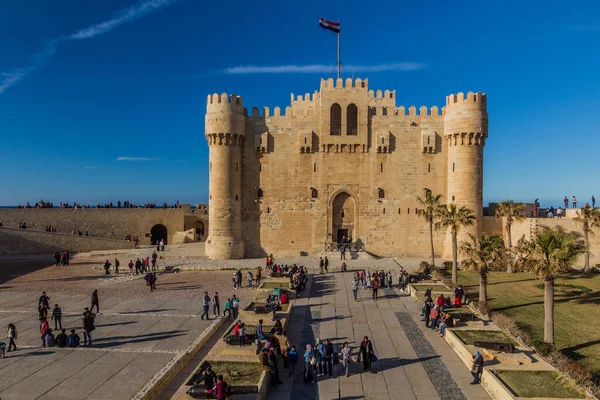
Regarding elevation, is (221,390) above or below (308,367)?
above

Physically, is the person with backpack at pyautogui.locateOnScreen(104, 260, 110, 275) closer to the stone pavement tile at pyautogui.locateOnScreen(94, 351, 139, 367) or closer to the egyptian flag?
the stone pavement tile at pyautogui.locateOnScreen(94, 351, 139, 367)

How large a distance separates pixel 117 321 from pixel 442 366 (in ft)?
46.6

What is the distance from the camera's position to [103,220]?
45594 mm

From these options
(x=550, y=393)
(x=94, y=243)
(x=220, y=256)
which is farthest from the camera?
(x=94, y=243)

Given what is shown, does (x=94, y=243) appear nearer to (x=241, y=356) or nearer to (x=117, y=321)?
(x=117, y=321)

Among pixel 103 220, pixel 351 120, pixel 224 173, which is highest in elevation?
pixel 351 120

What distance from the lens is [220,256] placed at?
120ft

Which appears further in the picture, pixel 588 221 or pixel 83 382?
pixel 588 221

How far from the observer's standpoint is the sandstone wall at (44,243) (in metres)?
39.7

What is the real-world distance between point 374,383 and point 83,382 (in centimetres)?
903

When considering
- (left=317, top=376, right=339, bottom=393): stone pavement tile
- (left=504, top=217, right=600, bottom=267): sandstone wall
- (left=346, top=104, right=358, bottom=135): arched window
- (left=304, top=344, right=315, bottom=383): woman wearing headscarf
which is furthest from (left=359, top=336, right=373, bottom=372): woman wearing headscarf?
(left=346, top=104, right=358, bottom=135): arched window

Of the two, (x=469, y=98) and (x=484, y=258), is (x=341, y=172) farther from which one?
(x=484, y=258)

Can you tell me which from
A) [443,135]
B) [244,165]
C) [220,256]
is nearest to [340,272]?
[220,256]

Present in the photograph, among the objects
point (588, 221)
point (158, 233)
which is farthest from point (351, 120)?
point (158, 233)
